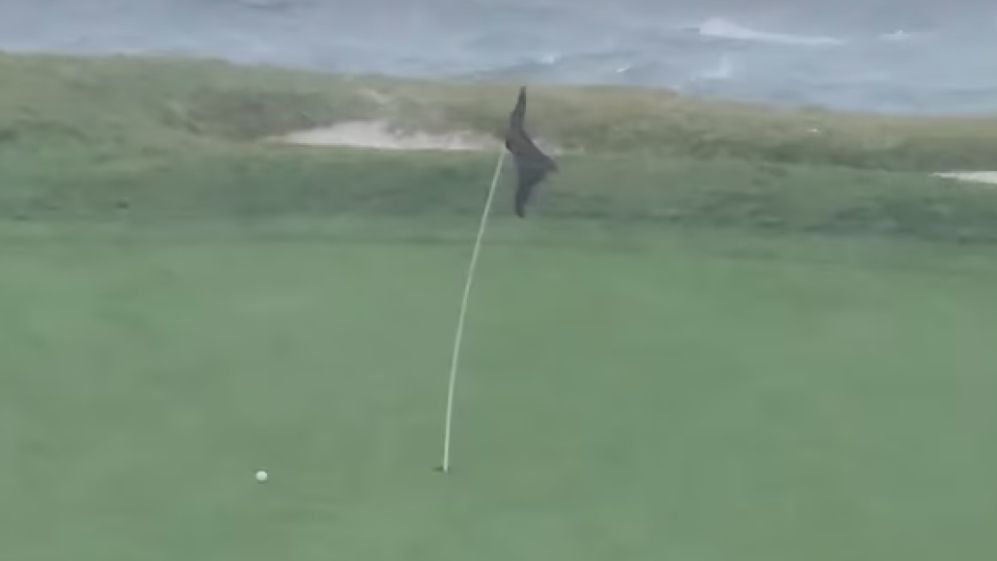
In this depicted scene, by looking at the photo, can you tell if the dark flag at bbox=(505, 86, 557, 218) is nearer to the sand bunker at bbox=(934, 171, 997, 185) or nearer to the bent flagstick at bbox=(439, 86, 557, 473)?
the bent flagstick at bbox=(439, 86, 557, 473)

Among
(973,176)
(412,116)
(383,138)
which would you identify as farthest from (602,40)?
(973,176)

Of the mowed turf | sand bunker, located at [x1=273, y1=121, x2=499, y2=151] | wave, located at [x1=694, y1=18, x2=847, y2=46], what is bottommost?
the mowed turf

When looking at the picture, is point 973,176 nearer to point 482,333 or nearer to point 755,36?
point 482,333

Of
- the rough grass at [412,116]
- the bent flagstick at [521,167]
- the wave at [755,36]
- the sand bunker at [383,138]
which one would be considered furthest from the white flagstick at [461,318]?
the wave at [755,36]

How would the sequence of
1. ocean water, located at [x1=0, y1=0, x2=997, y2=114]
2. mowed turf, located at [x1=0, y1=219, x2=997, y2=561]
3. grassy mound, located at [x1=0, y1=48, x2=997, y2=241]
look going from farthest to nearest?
1. ocean water, located at [x1=0, y1=0, x2=997, y2=114]
2. grassy mound, located at [x1=0, y1=48, x2=997, y2=241]
3. mowed turf, located at [x1=0, y1=219, x2=997, y2=561]

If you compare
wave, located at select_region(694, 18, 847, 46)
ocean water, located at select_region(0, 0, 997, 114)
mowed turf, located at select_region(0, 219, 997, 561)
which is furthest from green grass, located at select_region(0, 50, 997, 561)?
wave, located at select_region(694, 18, 847, 46)

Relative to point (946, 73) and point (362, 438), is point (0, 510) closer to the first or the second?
point (362, 438)
